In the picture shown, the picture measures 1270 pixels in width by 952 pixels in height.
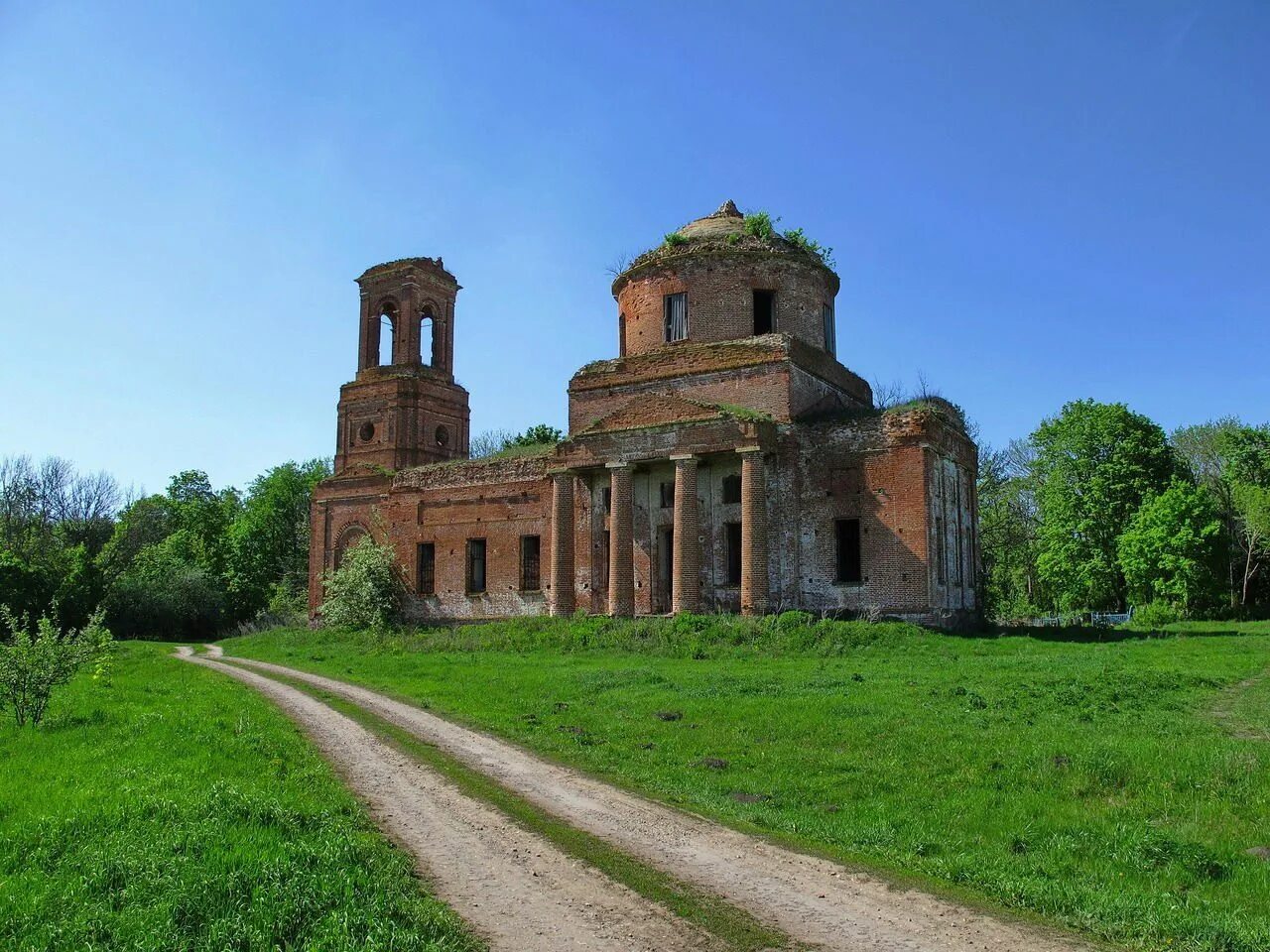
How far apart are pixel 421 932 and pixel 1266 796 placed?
8265 millimetres

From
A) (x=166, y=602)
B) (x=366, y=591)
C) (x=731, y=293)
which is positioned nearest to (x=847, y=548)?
(x=731, y=293)

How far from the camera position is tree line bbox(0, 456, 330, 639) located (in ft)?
125

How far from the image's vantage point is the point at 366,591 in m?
34.6

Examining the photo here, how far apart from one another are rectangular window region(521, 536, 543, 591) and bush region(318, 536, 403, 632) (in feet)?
17.8

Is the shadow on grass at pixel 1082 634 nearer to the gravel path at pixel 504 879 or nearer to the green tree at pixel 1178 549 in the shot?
the green tree at pixel 1178 549

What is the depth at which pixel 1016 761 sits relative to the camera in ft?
36.1

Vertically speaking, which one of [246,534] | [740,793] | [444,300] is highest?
[444,300]

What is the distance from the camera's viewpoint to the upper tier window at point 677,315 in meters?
30.4

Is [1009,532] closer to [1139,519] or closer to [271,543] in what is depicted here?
[1139,519]

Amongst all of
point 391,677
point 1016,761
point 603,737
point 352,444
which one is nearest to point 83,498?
point 352,444

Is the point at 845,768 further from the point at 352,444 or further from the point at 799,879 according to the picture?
the point at 352,444

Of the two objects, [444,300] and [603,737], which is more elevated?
[444,300]

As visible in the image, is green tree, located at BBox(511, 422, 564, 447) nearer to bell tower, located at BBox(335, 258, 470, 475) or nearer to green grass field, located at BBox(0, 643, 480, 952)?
bell tower, located at BBox(335, 258, 470, 475)

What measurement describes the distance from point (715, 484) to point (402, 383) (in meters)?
18.6
